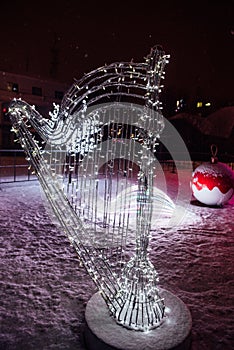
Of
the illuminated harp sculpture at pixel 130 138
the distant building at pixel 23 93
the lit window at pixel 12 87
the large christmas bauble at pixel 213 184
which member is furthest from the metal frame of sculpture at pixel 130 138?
the lit window at pixel 12 87

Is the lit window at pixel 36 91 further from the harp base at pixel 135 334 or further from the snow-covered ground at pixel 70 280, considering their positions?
the harp base at pixel 135 334

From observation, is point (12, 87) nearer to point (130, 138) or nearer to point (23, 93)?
point (23, 93)

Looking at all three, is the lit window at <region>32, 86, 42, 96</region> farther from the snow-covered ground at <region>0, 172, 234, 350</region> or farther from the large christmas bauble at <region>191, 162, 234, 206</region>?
the large christmas bauble at <region>191, 162, 234, 206</region>

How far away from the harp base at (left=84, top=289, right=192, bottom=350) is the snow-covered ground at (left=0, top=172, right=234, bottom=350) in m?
0.22

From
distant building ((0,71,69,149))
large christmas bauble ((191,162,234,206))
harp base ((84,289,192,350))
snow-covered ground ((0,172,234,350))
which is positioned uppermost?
distant building ((0,71,69,149))

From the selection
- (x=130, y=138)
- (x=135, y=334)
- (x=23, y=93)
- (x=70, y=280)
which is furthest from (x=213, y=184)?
(x=23, y=93)

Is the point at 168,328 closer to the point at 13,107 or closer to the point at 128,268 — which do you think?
the point at 128,268

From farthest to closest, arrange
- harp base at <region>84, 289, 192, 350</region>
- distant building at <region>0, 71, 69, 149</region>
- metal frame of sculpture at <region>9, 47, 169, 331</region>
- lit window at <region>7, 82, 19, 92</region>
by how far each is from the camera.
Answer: lit window at <region>7, 82, 19, 92</region> < distant building at <region>0, 71, 69, 149</region> < metal frame of sculpture at <region>9, 47, 169, 331</region> < harp base at <region>84, 289, 192, 350</region>

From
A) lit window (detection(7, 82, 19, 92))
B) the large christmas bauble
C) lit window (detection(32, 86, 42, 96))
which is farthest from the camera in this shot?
lit window (detection(32, 86, 42, 96))

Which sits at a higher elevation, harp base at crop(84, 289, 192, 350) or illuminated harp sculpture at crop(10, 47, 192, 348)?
illuminated harp sculpture at crop(10, 47, 192, 348)

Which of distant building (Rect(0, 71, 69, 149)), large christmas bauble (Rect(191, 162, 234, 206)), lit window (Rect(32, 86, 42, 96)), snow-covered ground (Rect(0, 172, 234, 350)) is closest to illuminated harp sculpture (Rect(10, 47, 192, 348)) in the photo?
snow-covered ground (Rect(0, 172, 234, 350))

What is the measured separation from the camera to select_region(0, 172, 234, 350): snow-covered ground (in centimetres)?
240

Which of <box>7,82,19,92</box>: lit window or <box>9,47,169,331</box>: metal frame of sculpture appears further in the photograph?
<box>7,82,19,92</box>: lit window

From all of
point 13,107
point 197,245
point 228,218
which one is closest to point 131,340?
point 13,107
